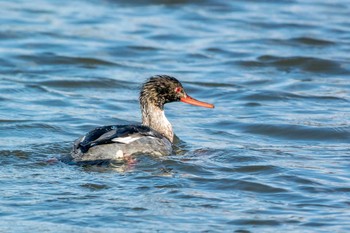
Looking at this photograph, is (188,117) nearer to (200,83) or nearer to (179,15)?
(200,83)

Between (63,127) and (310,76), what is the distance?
223 inches

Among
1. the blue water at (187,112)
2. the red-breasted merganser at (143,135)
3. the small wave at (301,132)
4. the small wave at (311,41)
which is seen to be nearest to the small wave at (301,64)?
the blue water at (187,112)

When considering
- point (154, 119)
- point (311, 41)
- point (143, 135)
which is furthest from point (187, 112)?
point (311, 41)

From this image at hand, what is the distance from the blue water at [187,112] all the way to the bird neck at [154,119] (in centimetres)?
34

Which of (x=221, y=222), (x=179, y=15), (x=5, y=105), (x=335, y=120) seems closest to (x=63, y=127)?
(x=5, y=105)

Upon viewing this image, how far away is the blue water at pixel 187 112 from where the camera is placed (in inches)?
370

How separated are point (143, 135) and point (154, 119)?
1.32m

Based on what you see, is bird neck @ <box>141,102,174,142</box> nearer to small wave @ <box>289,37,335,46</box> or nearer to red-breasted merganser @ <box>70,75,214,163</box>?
red-breasted merganser @ <box>70,75,214,163</box>

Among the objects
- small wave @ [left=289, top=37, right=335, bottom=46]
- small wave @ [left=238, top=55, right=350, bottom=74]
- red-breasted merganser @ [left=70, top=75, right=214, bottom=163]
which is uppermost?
small wave @ [left=289, top=37, right=335, bottom=46]

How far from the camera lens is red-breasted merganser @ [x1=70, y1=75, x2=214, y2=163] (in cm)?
1109

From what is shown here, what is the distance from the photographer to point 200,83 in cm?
1673

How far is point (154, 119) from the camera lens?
12836 millimetres

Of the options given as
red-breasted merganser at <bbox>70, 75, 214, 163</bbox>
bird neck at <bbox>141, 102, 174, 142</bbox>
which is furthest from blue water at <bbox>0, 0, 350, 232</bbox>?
bird neck at <bbox>141, 102, 174, 142</bbox>

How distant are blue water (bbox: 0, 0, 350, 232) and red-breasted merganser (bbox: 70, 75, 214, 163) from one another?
193 mm
